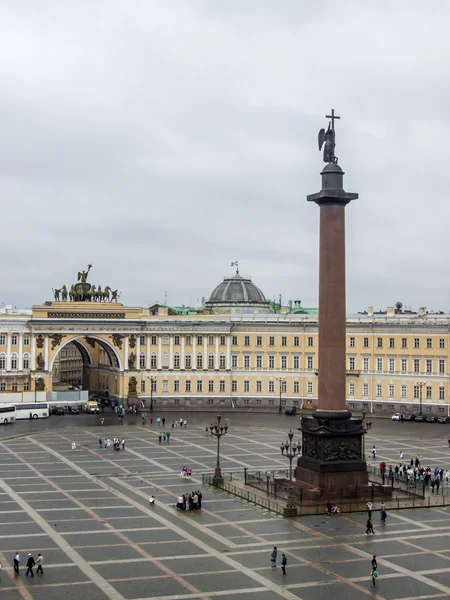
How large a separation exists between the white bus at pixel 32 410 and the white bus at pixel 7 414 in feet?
6.45

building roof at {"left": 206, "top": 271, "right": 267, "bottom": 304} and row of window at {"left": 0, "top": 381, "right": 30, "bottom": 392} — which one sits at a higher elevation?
building roof at {"left": 206, "top": 271, "right": 267, "bottom": 304}

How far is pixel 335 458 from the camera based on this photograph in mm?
48125

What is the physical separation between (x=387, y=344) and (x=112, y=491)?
169ft

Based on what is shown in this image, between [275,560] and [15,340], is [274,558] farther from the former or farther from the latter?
[15,340]

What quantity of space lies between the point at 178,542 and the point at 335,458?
12272 mm

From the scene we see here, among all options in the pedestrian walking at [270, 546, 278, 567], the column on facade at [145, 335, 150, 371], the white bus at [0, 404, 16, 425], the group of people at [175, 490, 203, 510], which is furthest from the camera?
the column on facade at [145, 335, 150, 371]

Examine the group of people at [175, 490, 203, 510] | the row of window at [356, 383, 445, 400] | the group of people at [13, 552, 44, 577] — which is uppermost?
the row of window at [356, 383, 445, 400]

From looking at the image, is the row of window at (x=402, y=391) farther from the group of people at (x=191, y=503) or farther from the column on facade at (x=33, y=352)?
the group of people at (x=191, y=503)

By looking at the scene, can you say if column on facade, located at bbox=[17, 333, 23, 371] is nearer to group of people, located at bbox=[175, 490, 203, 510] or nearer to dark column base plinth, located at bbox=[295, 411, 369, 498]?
dark column base plinth, located at bbox=[295, 411, 369, 498]

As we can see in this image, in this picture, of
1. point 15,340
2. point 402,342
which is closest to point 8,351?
point 15,340

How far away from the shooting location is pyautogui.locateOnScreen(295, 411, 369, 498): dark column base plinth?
4756cm

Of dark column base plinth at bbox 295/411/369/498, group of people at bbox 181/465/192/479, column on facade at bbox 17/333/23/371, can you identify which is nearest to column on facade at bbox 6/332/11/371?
column on facade at bbox 17/333/23/371

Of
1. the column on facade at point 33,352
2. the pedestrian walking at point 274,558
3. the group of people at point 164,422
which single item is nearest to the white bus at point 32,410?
the column on facade at point 33,352

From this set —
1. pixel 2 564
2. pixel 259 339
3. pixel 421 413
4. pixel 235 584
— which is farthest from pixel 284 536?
pixel 259 339
